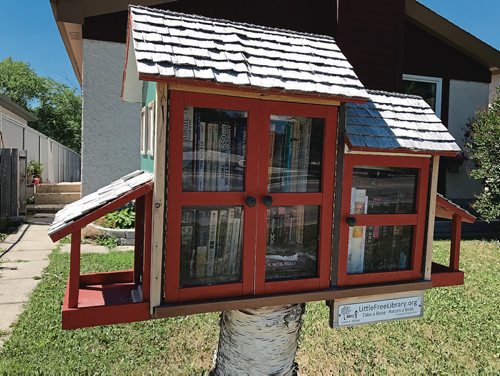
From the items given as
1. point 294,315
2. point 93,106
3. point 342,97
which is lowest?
point 294,315

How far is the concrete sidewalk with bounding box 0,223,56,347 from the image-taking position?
418cm

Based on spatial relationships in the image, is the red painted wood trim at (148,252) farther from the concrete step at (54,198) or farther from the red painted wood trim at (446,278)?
the concrete step at (54,198)

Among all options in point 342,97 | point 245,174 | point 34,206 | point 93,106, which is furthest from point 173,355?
point 34,206

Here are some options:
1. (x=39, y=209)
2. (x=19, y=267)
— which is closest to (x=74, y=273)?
(x=19, y=267)

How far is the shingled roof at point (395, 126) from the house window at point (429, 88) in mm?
8033

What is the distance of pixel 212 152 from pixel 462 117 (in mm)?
9942

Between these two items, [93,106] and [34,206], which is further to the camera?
[34,206]

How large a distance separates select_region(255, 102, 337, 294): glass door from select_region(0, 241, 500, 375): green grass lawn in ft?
6.27

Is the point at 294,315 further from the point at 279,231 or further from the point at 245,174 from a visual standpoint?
the point at 245,174

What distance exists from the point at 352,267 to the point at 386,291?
0.64 ft

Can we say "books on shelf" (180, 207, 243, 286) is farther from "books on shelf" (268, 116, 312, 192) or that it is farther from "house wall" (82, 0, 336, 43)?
"house wall" (82, 0, 336, 43)

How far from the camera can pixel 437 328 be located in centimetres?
412

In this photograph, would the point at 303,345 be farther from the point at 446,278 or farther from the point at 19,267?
the point at 19,267

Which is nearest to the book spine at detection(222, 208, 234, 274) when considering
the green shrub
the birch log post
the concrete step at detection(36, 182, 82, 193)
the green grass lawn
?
the birch log post
